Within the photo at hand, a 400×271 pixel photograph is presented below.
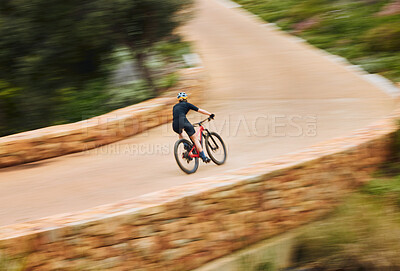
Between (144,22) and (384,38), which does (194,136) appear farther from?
(384,38)

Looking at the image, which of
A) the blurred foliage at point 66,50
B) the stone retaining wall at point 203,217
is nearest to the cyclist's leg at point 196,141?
the stone retaining wall at point 203,217

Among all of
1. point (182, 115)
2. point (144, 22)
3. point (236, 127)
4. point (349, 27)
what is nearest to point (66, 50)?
point (144, 22)

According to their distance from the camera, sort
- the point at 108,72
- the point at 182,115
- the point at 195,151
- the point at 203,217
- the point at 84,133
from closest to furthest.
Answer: the point at 203,217
the point at 182,115
the point at 195,151
the point at 84,133
the point at 108,72

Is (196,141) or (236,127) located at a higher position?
(236,127)

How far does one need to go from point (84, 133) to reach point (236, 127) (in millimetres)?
3588

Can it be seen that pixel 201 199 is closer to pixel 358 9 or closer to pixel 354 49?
pixel 354 49

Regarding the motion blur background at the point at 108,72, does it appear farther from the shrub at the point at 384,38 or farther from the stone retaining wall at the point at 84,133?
the stone retaining wall at the point at 84,133

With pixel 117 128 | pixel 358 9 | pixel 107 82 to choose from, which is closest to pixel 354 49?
pixel 358 9

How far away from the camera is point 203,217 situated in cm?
726

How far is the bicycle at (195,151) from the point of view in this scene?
9.16 m

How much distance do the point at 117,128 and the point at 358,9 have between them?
539 inches

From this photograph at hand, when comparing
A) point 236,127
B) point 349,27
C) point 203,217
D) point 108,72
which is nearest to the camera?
point 203,217

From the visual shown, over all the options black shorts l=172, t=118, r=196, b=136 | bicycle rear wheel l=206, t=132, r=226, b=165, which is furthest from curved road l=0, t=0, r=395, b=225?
black shorts l=172, t=118, r=196, b=136

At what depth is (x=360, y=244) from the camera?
7.43 meters
